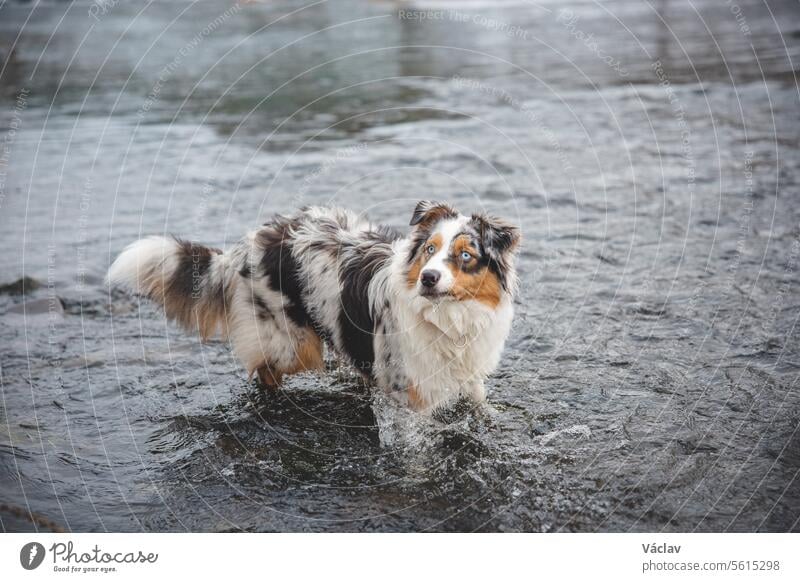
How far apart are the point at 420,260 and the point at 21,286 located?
534 cm

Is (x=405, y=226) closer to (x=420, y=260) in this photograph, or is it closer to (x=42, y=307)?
(x=42, y=307)

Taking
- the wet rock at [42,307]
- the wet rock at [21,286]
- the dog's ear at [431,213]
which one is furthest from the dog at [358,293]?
the wet rock at [21,286]

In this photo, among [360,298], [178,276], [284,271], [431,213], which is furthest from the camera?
[178,276]

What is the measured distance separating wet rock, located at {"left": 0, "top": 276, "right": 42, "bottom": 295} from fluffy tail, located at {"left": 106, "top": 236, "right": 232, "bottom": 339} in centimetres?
288

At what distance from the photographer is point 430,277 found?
439 centimetres

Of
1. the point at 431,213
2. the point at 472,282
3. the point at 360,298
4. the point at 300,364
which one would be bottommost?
the point at 300,364

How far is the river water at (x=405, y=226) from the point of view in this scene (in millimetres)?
4805

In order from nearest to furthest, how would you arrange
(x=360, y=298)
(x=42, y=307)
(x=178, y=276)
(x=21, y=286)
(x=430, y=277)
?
1. (x=430, y=277)
2. (x=360, y=298)
3. (x=178, y=276)
4. (x=42, y=307)
5. (x=21, y=286)

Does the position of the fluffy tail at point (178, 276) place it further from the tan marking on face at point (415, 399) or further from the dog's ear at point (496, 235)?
the dog's ear at point (496, 235)

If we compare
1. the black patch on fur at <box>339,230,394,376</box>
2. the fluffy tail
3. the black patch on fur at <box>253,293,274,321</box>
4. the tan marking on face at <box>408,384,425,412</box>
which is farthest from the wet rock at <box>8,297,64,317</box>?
the tan marking on face at <box>408,384,425,412</box>

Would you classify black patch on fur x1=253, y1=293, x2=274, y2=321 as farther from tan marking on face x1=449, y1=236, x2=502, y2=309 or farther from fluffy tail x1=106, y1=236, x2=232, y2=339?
tan marking on face x1=449, y1=236, x2=502, y2=309

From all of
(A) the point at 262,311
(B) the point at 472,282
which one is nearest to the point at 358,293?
(A) the point at 262,311

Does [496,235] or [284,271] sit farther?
[284,271]

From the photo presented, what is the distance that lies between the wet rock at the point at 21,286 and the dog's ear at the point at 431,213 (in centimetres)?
518
